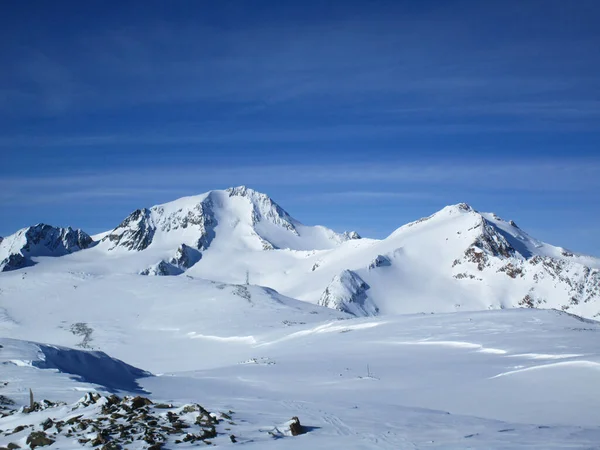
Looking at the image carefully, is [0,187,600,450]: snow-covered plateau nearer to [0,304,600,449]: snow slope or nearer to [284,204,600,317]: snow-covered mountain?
[0,304,600,449]: snow slope

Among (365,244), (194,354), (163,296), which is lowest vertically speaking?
(194,354)

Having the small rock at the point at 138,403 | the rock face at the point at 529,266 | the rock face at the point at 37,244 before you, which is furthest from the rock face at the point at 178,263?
the small rock at the point at 138,403

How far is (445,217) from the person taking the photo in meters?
199

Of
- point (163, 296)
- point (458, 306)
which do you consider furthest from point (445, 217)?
point (163, 296)

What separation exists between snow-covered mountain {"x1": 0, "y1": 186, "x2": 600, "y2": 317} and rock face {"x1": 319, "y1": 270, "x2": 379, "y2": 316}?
1.12ft

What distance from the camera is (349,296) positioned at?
13850 cm

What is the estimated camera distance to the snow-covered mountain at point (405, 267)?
146 metres

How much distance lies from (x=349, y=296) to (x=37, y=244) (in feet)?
348

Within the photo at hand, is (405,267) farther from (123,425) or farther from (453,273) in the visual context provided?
(123,425)

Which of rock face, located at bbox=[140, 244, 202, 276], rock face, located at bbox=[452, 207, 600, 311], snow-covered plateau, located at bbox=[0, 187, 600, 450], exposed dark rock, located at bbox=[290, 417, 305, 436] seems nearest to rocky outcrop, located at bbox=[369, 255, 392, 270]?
rock face, located at bbox=[452, 207, 600, 311]

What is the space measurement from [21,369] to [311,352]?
58.7 ft

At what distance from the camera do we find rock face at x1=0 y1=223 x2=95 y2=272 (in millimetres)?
163000

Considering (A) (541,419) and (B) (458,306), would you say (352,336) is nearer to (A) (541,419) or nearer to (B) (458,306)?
(A) (541,419)

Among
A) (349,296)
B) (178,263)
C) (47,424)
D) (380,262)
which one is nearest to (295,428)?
(47,424)
